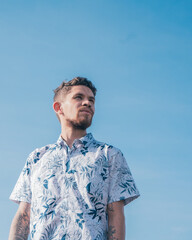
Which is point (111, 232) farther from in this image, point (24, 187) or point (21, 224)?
point (24, 187)

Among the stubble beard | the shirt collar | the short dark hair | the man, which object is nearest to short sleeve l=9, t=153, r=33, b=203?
the man

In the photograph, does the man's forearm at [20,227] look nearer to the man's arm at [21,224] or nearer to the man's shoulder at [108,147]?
the man's arm at [21,224]

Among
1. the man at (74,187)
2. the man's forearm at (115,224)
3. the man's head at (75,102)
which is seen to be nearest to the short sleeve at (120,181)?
the man at (74,187)

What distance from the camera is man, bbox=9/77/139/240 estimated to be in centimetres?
549

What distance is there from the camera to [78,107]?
6.43m

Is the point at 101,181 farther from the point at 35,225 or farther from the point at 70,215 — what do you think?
the point at 35,225

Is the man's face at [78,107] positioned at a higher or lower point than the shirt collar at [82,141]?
higher

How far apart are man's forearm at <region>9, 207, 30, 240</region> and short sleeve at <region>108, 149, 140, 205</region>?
1.23 meters

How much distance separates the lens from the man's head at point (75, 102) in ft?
20.9

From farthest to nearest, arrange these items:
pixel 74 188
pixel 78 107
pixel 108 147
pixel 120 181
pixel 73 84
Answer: pixel 73 84
pixel 78 107
pixel 108 147
pixel 120 181
pixel 74 188

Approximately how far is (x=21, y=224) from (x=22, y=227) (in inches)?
1.7

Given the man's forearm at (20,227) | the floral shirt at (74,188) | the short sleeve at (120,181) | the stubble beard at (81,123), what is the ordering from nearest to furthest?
the floral shirt at (74,188), the short sleeve at (120,181), the man's forearm at (20,227), the stubble beard at (81,123)

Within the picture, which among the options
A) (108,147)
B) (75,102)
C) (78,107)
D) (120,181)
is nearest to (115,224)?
(120,181)

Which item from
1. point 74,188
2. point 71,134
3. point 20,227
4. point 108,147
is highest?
point 71,134
